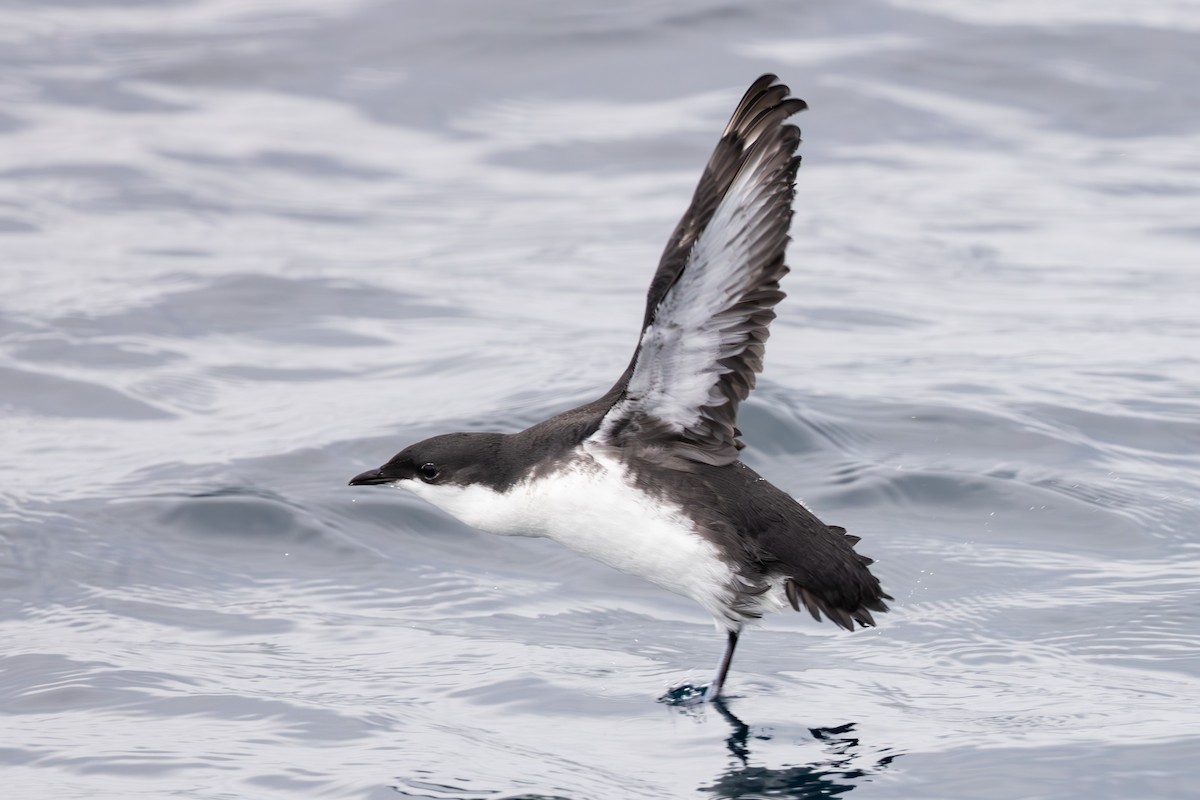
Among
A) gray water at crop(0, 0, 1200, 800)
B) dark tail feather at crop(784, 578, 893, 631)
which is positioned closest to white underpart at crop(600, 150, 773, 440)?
dark tail feather at crop(784, 578, 893, 631)

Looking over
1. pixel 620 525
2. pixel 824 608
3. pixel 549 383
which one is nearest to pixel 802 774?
pixel 824 608

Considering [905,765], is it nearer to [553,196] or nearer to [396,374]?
[396,374]

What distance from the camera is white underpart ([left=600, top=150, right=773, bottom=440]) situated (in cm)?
538

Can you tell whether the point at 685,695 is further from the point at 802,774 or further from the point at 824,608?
the point at 802,774

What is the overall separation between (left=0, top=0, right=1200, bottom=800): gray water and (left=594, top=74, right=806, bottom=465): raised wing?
109cm

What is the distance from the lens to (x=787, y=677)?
6.39 metres

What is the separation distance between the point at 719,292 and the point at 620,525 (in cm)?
94

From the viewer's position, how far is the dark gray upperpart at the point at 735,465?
545 cm

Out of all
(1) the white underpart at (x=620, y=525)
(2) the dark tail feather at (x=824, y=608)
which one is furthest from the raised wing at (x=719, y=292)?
(2) the dark tail feather at (x=824, y=608)

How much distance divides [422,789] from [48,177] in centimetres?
1150

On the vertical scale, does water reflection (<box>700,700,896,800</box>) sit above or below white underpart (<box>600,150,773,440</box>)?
below

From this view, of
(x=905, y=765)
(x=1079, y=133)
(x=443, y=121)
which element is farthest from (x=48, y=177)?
(x=905, y=765)

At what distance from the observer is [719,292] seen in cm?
553

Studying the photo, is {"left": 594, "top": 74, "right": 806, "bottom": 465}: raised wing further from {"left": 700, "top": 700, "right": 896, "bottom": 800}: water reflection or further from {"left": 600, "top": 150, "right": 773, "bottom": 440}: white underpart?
{"left": 700, "top": 700, "right": 896, "bottom": 800}: water reflection
